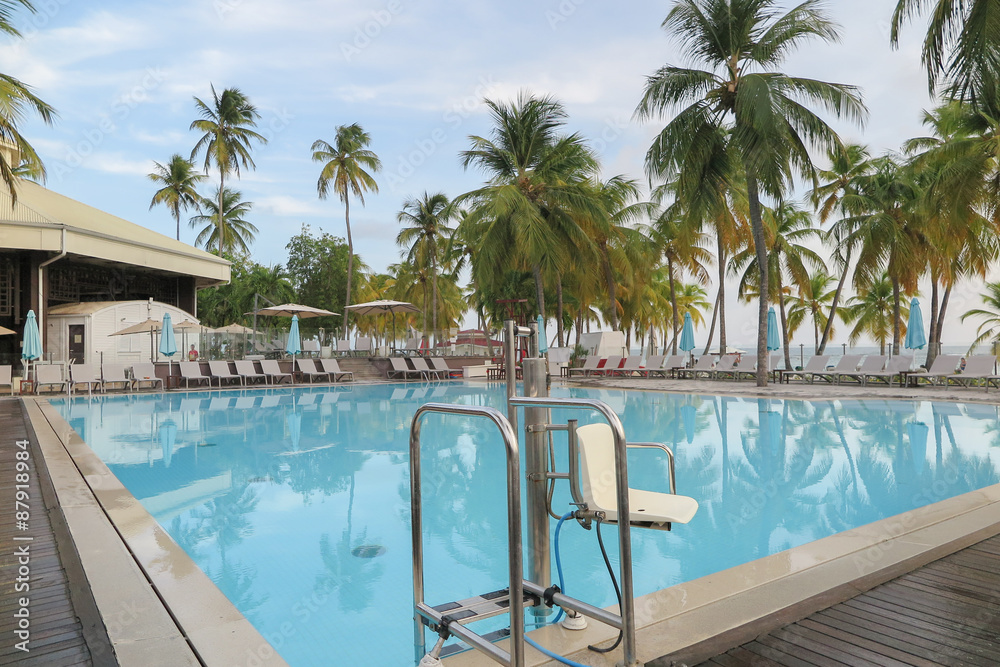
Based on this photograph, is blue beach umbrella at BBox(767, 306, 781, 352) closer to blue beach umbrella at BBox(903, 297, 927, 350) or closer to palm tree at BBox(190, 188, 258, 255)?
blue beach umbrella at BBox(903, 297, 927, 350)

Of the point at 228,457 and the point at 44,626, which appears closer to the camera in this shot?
the point at 44,626

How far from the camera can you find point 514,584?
2.03 meters

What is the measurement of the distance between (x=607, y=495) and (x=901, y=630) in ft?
3.80

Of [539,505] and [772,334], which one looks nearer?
[539,505]

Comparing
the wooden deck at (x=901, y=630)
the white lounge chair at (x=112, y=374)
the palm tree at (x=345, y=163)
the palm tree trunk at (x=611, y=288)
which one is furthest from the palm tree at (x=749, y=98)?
the palm tree at (x=345, y=163)

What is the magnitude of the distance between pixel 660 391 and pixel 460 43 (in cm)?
952

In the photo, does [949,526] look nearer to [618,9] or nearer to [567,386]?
[618,9]

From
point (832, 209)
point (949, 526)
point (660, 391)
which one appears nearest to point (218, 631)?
point (949, 526)

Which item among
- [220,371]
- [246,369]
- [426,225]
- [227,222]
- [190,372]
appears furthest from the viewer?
[227,222]

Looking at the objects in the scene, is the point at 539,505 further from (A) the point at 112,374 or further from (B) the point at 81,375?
(A) the point at 112,374

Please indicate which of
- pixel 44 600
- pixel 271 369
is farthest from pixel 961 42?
pixel 271 369

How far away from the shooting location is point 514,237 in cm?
2236

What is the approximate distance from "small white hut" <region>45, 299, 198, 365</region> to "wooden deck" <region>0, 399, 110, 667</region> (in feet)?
62.3
